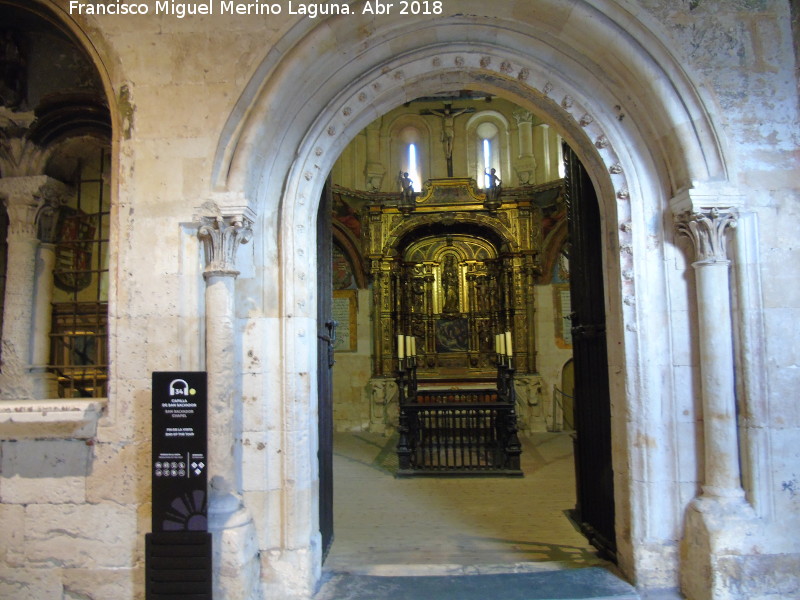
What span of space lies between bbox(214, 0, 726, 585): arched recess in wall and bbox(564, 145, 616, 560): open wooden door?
15.2 inches

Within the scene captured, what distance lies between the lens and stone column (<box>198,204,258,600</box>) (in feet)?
8.98

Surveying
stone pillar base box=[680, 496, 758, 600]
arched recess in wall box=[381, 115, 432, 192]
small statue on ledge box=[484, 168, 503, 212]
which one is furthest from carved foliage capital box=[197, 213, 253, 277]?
arched recess in wall box=[381, 115, 432, 192]

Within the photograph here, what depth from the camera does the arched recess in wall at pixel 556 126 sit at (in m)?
2.95

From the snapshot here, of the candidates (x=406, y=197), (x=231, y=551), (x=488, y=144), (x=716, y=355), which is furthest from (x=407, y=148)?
(x=231, y=551)

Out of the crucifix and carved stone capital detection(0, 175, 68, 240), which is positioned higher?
the crucifix

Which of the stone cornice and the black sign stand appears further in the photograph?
the stone cornice

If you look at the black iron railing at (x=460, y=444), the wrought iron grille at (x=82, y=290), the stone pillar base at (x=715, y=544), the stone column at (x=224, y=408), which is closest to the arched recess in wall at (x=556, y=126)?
the stone pillar base at (x=715, y=544)

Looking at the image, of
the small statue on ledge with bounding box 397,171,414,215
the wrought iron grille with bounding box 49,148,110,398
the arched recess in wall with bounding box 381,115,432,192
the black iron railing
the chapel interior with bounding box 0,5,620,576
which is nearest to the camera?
the wrought iron grille with bounding box 49,148,110,398

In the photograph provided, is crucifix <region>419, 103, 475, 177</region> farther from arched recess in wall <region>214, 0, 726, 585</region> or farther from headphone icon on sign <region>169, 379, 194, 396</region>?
headphone icon on sign <region>169, 379, 194, 396</region>

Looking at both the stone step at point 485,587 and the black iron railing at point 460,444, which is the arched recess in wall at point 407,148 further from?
the stone step at point 485,587

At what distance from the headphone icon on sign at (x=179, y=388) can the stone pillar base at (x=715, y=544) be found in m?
2.67

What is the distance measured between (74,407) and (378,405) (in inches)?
272

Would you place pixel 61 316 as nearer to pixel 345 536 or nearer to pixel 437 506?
pixel 345 536

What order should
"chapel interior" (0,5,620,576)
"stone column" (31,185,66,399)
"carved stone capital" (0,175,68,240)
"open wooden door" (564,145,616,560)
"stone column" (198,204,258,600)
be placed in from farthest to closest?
"chapel interior" (0,5,620,576), "stone column" (31,185,66,399), "carved stone capital" (0,175,68,240), "open wooden door" (564,145,616,560), "stone column" (198,204,258,600)
